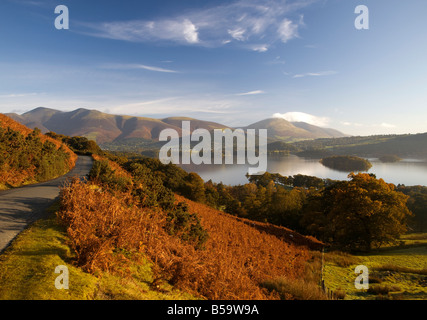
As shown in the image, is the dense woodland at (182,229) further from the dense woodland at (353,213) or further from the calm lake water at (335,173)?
the calm lake water at (335,173)

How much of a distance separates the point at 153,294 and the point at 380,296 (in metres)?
8.52

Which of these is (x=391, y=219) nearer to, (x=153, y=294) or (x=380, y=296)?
(x=380, y=296)

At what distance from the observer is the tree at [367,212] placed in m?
16.8

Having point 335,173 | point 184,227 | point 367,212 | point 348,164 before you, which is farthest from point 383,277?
point 348,164

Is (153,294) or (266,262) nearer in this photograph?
(153,294)

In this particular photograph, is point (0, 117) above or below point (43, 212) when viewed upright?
above

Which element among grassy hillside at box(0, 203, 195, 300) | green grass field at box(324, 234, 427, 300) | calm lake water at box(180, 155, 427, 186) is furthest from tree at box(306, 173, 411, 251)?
calm lake water at box(180, 155, 427, 186)

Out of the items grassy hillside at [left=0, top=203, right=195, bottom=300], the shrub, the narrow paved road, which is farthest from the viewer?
the shrub

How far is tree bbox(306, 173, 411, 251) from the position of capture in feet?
55.1

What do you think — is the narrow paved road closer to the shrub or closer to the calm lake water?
the shrub

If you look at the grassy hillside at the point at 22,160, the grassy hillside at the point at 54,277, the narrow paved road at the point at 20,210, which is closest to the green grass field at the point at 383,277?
the grassy hillside at the point at 54,277

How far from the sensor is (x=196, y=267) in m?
5.21

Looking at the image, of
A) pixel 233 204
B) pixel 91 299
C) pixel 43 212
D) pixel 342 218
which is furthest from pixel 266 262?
pixel 233 204
